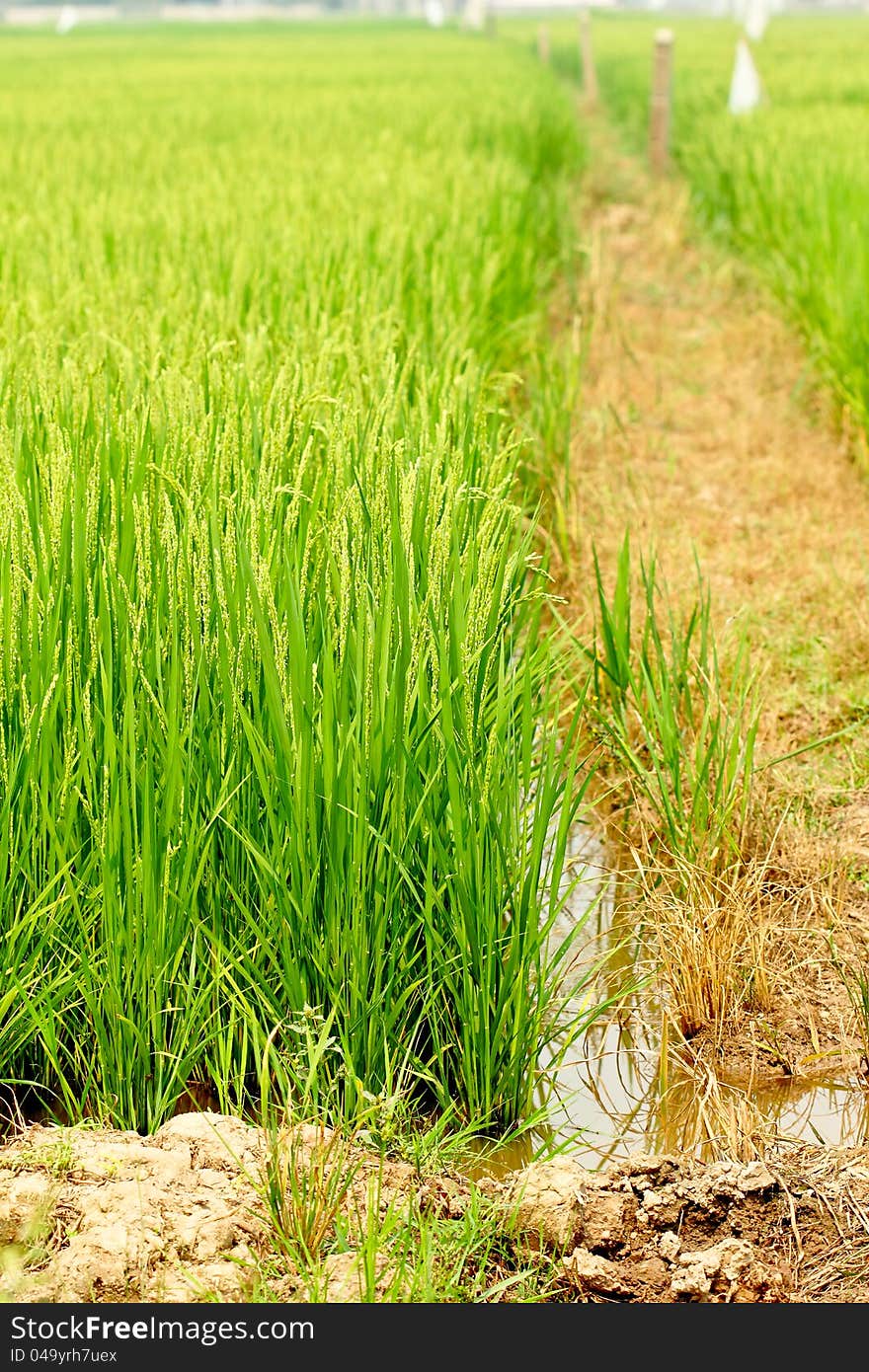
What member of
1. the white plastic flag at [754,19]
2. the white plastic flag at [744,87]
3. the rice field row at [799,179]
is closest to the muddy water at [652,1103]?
the rice field row at [799,179]

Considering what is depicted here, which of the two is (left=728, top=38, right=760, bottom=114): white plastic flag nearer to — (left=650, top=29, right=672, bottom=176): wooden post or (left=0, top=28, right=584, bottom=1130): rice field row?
(left=650, top=29, right=672, bottom=176): wooden post

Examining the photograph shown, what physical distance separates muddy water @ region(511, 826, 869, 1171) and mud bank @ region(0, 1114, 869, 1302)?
0.15 m

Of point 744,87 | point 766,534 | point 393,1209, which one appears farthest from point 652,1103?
point 744,87

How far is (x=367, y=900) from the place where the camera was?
202 centimetres

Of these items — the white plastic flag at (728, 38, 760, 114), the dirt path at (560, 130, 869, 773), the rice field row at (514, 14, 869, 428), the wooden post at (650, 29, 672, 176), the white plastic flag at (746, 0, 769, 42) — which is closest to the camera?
the dirt path at (560, 130, 869, 773)

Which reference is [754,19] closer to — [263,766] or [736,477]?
[736,477]

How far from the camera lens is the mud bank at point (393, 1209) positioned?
1.60 metres

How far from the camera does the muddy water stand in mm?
2029

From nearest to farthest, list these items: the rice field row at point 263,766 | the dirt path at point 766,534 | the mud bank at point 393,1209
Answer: the mud bank at point 393,1209 → the rice field row at point 263,766 → the dirt path at point 766,534

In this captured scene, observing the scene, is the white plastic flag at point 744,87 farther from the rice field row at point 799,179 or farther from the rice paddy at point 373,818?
the rice paddy at point 373,818

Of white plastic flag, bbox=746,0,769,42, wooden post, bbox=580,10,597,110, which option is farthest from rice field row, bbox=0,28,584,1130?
wooden post, bbox=580,10,597,110

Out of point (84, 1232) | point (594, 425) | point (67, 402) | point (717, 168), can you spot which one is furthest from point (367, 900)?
point (717, 168)

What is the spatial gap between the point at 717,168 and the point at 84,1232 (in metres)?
8.42

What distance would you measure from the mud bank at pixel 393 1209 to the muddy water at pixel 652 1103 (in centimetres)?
15
